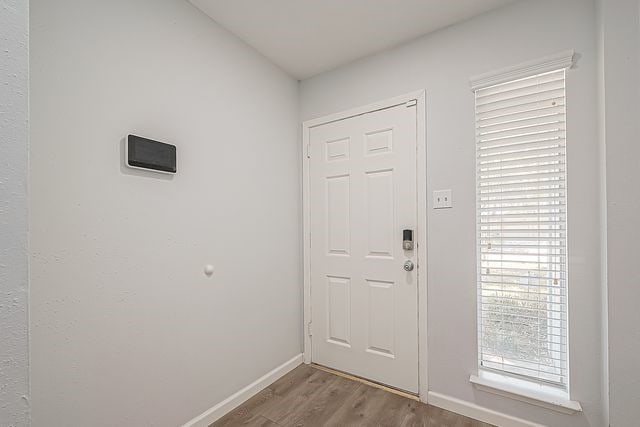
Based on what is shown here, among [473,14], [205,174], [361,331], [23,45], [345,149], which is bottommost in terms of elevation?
[361,331]

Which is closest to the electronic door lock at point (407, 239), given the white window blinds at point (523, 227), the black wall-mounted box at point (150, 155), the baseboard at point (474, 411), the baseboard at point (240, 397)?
the white window blinds at point (523, 227)

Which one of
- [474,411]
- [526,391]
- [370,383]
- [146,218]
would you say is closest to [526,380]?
[526,391]

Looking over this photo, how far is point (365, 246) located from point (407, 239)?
351 mm

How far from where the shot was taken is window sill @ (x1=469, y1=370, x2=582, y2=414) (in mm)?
1558

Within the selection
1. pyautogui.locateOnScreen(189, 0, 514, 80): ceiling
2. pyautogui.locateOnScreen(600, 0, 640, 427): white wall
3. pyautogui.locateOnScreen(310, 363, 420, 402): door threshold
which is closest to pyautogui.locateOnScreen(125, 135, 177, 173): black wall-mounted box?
pyautogui.locateOnScreen(189, 0, 514, 80): ceiling

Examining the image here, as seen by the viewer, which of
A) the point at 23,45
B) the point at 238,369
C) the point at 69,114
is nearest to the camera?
the point at 23,45

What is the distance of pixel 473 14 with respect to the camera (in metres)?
1.85

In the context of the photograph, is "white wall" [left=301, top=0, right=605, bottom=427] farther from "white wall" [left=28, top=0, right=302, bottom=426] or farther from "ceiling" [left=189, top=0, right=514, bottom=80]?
"white wall" [left=28, top=0, right=302, bottom=426]

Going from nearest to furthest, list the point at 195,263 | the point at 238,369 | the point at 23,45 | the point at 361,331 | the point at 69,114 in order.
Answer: the point at 23,45 < the point at 69,114 < the point at 195,263 < the point at 238,369 < the point at 361,331

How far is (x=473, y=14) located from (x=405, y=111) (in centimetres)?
68

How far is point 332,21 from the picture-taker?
1.91m

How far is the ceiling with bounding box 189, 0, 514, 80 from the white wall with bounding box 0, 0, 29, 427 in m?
1.42

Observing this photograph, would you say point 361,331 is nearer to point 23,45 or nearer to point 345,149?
point 345,149

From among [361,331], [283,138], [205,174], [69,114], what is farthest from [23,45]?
[361,331]
